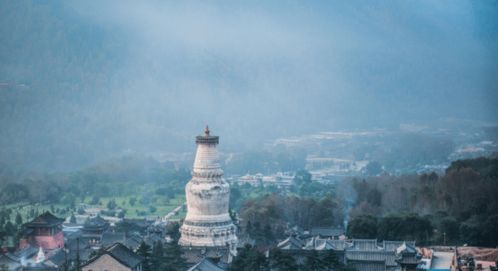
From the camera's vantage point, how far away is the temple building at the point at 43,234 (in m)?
16.5

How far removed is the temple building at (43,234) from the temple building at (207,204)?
96.6 inches

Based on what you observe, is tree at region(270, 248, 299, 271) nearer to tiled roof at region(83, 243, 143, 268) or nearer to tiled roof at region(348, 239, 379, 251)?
tiled roof at region(83, 243, 143, 268)

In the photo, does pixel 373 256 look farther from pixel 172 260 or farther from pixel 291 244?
pixel 172 260

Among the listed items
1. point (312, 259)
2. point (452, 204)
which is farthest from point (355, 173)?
point (312, 259)

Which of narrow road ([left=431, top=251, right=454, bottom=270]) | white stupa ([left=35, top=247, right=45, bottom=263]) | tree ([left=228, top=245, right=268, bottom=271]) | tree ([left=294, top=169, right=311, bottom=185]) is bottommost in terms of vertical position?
white stupa ([left=35, top=247, right=45, bottom=263])

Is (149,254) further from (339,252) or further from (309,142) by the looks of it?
(309,142)

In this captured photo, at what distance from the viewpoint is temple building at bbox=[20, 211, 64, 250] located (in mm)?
16484

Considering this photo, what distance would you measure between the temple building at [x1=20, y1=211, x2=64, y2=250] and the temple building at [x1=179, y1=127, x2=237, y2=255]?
245 cm

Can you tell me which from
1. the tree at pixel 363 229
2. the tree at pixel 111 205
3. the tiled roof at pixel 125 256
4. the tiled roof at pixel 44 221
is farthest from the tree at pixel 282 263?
the tree at pixel 111 205

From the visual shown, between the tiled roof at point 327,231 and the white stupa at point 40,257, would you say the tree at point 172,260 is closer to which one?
the white stupa at point 40,257

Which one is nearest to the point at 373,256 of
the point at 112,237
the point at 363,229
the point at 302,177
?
the point at 363,229

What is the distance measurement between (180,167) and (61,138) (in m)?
4.98

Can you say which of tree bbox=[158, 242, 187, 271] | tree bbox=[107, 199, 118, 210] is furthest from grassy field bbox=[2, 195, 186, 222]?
tree bbox=[158, 242, 187, 271]

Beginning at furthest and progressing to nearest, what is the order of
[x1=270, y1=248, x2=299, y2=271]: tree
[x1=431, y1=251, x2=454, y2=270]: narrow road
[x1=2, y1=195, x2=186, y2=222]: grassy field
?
[x1=2, y1=195, x2=186, y2=222]: grassy field, [x1=431, y1=251, x2=454, y2=270]: narrow road, [x1=270, y1=248, x2=299, y2=271]: tree
